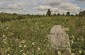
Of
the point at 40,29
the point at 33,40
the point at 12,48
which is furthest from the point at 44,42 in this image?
the point at 40,29

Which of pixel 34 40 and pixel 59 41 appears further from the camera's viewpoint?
pixel 34 40

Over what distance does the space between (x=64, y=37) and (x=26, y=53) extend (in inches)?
141

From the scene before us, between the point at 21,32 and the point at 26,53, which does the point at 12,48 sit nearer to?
the point at 26,53

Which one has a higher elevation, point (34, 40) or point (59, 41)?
point (59, 41)

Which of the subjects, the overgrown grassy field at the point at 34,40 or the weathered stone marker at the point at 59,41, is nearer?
the weathered stone marker at the point at 59,41

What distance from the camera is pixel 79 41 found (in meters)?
21.5

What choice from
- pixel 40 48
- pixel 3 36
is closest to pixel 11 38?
pixel 3 36

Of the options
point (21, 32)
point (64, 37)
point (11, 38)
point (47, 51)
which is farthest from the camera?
point (21, 32)

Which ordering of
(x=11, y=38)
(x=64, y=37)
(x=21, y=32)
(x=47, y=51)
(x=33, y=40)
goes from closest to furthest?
(x=47, y=51) → (x=64, y=37) → (x=33, y=40) → (x=11, y=38) → (x=21, y=32)

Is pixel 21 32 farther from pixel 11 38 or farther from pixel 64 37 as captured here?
pixel 64 37

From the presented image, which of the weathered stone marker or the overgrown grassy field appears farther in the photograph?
the overgrown grassy field

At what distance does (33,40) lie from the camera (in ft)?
75.4

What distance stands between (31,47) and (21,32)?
18.8 ft

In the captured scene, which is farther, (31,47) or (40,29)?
(40,29)
